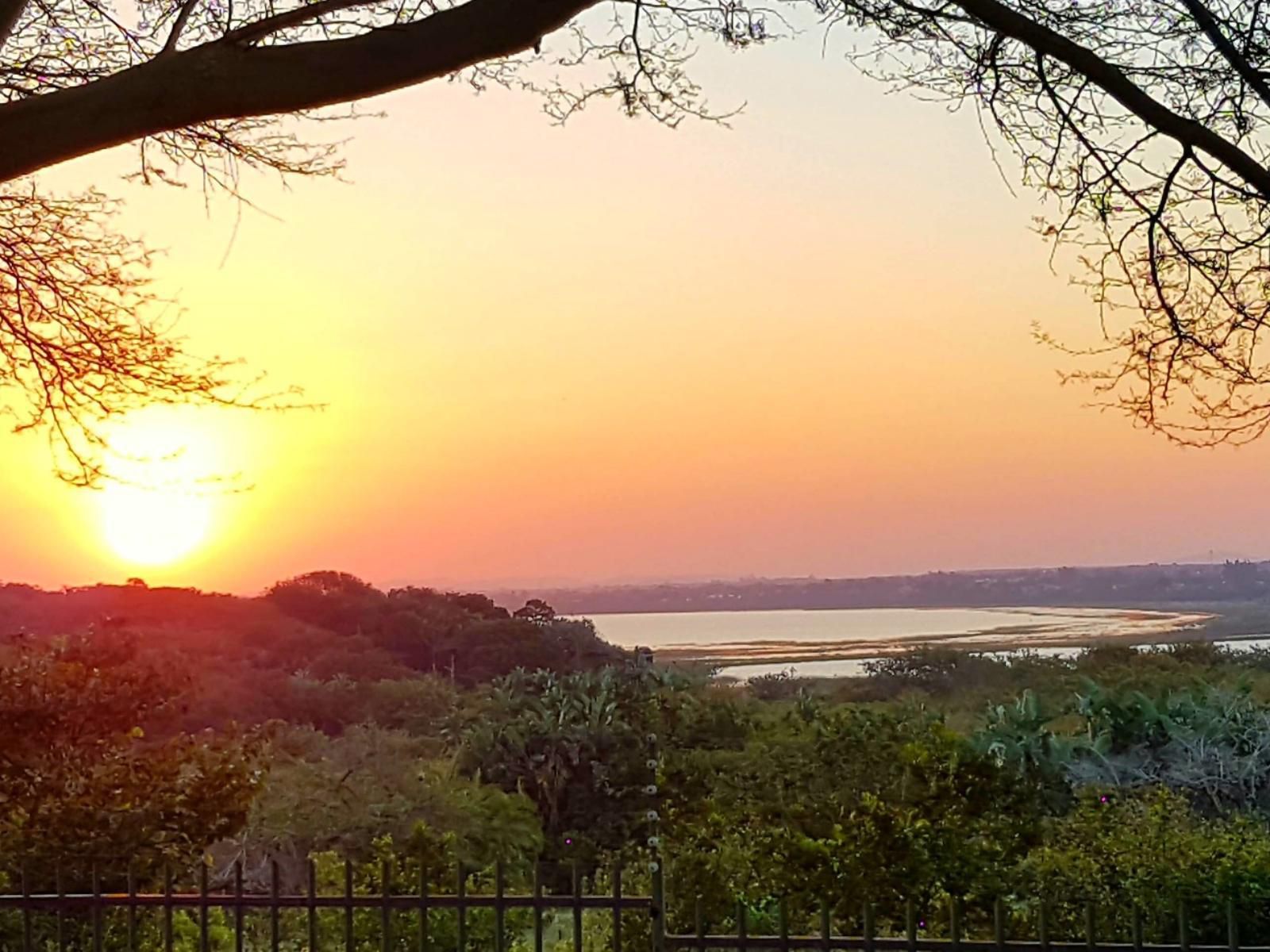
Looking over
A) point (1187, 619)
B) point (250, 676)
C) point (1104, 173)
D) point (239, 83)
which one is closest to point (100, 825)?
point (250, 676)

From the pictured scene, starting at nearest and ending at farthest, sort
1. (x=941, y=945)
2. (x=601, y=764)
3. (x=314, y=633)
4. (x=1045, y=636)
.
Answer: (x=941, y=945), (x=601, y=764), (x=314, y=633), (x=1045, y=636)

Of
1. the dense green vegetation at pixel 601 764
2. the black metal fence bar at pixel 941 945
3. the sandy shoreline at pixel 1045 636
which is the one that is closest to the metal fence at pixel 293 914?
the dense green vegetation at pixel 601 764

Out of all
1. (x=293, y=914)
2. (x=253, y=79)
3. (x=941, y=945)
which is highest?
(x=253, y=79)

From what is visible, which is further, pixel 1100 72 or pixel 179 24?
pixel 179 24

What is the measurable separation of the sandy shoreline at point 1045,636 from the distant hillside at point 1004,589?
6.2 inches

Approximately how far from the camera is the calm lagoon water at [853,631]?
6883 millimetres

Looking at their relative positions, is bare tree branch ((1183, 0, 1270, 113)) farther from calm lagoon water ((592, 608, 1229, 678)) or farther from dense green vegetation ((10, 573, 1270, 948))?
calm lagoon water ((592, 608, 1229, 678))

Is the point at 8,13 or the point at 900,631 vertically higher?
the point at 8,13

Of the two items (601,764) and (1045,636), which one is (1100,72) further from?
(1045,636)

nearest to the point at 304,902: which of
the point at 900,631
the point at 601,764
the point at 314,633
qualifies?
the point at 601,764

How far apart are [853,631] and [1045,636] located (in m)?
1.23

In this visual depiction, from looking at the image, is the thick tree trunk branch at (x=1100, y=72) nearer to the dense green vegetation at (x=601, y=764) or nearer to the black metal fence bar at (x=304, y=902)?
the black metal fence bar at (x=304, y=902)

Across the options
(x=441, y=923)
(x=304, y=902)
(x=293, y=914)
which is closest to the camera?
(x=304, y=902)

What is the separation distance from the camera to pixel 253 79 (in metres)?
2.77
